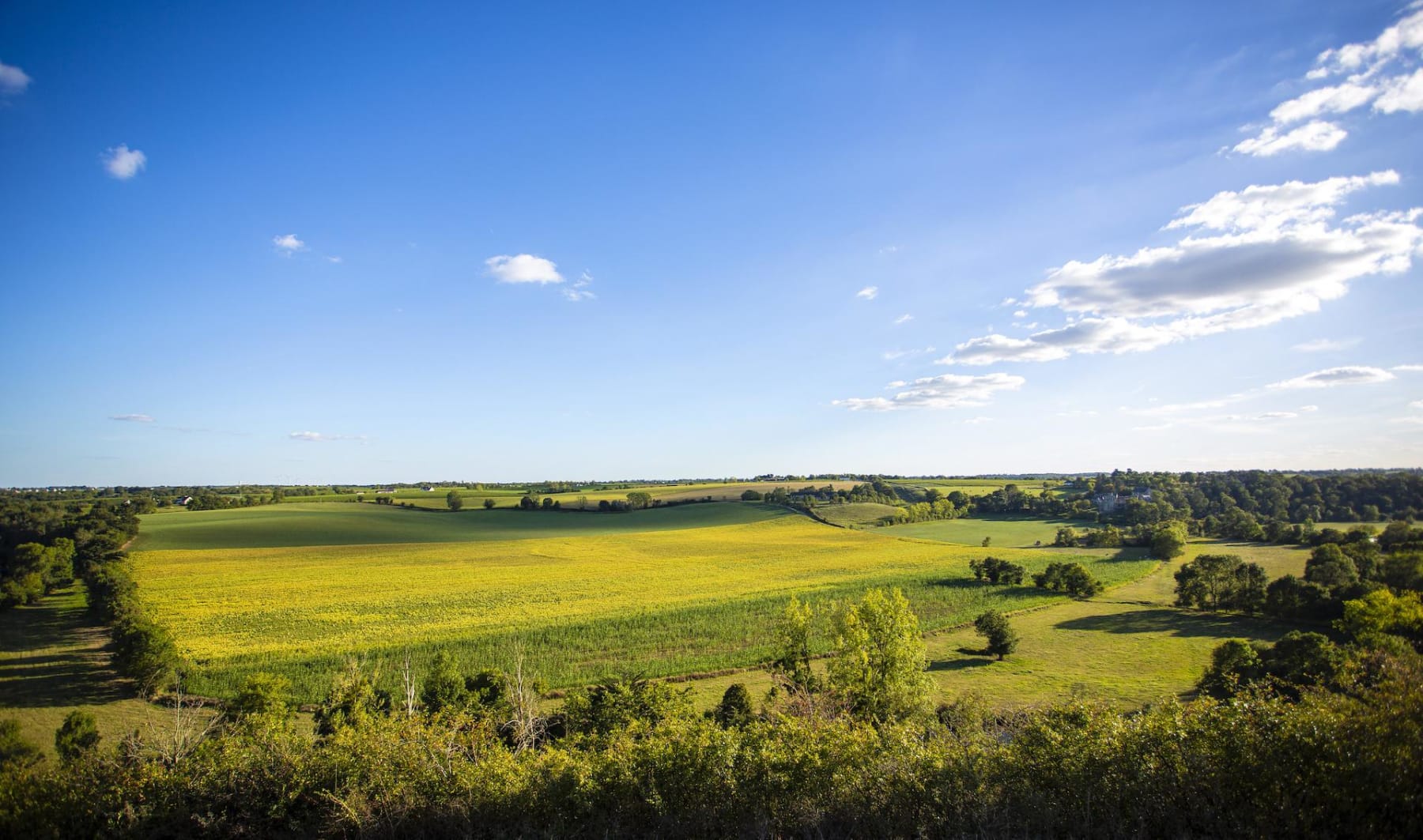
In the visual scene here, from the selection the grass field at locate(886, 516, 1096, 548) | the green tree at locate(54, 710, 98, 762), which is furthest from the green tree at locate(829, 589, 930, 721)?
the grass field at locate(886, 516, 1096, 548)

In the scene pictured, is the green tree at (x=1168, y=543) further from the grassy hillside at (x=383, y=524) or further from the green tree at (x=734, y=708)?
the green tree at (x=734, y=708)

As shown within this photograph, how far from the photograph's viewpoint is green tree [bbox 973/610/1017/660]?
4650 centimetres

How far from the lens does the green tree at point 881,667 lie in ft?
103

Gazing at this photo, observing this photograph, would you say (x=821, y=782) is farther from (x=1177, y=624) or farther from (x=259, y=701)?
(x=1177, y=624)

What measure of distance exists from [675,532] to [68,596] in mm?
82714

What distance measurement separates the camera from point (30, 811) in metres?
14.1

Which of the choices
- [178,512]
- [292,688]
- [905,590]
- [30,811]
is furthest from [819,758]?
[178,512]

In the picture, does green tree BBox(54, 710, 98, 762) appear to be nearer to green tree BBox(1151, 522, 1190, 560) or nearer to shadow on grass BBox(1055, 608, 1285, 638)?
shadow on grass BBox(1055, 608, 1285, 638)

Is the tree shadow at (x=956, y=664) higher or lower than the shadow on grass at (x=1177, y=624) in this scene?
lower

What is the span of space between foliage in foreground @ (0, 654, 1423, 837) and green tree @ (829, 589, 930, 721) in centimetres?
1463

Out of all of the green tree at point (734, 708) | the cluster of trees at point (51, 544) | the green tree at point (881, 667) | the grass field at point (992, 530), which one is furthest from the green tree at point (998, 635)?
the cluster of trees at point (51, 544)

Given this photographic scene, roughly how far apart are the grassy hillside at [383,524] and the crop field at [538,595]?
2.11 meters

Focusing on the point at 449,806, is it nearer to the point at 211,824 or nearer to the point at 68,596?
the point at 211,824

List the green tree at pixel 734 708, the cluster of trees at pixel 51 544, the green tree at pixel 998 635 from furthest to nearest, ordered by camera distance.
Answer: the cluster of trees at pixel 51 544 → the green tree at pixel 998 635 → the green tree at pixel 734 708
